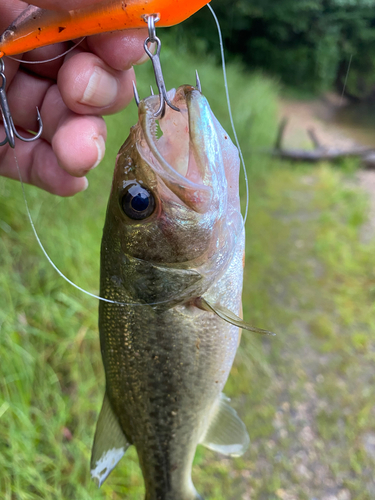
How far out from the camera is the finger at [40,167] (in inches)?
48.0

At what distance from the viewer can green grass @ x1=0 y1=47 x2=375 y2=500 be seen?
1.73m

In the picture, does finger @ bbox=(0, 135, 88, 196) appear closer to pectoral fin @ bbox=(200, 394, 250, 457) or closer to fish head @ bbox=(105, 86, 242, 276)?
fish head @ bbox=(105, 86, 242, 276)

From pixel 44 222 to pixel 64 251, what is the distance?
25 centimetres

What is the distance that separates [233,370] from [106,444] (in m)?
2.05

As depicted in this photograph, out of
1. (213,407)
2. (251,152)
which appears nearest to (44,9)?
(213,407)

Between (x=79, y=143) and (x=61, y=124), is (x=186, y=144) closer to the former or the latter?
(x=79, y=143)

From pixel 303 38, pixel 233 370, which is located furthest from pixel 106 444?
pixel 303 38

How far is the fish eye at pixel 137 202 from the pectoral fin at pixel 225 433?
2.30 feet

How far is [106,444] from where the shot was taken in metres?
0.98

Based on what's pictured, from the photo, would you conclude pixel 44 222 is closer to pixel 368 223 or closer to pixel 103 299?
pixel 103 299

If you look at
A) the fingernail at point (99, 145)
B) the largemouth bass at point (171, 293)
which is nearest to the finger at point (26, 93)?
the fingernail at point (99, 145)

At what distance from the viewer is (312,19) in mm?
10562

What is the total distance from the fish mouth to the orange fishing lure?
0.14 m

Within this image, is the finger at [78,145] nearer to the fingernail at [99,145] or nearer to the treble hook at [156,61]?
the fingernail at [99,145]
